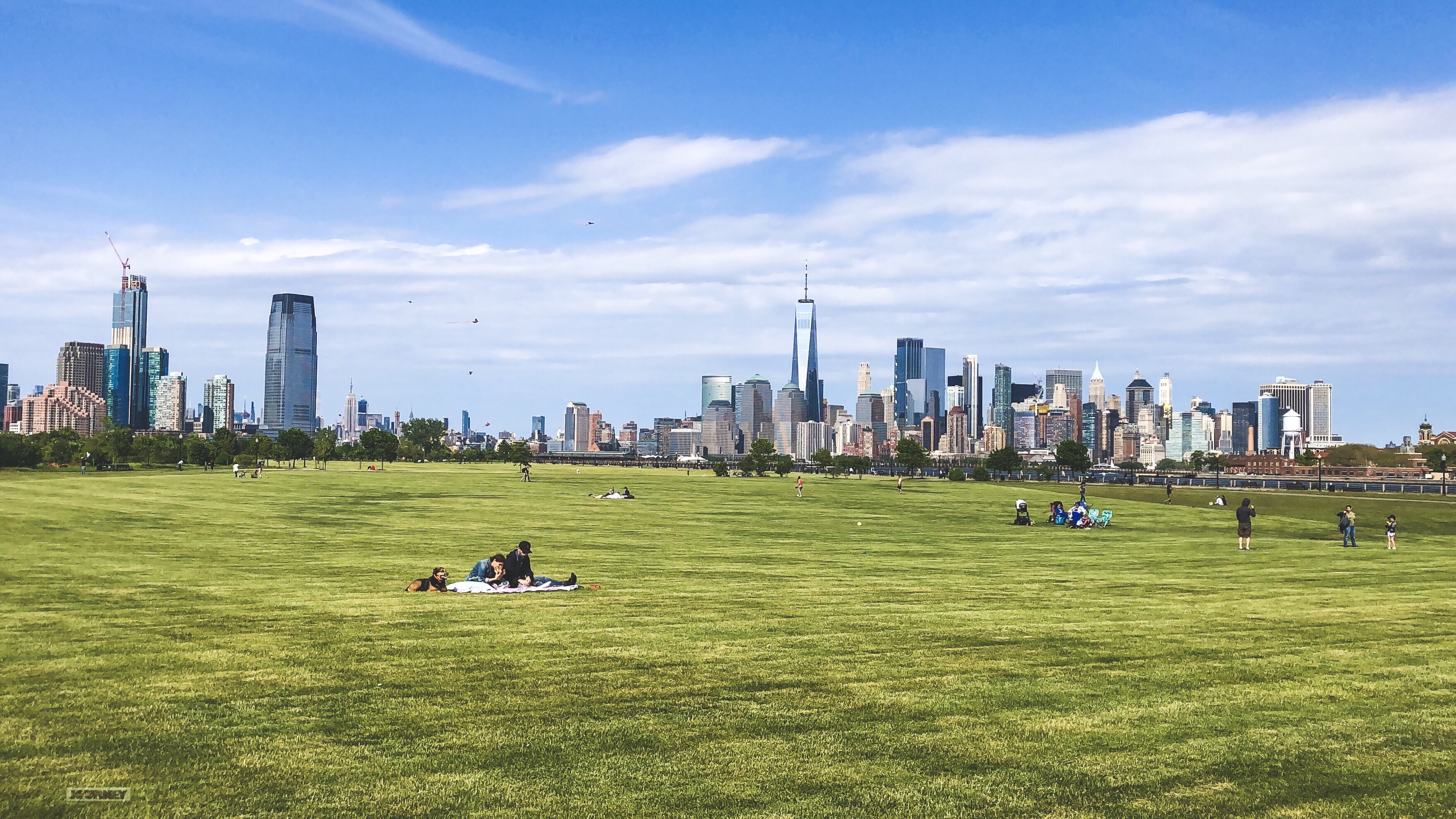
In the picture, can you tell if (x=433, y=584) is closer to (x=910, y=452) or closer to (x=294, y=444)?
(x=910, y=452)

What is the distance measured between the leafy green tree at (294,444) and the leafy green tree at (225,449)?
6603mm

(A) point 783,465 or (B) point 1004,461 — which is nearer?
(A) point 783,465

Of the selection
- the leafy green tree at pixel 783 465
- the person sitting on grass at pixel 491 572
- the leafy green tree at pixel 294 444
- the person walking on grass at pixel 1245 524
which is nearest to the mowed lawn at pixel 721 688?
the person sitting on grass at pixel 491 572

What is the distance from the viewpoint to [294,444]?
6230 inches

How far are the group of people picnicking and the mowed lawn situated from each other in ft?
1.91

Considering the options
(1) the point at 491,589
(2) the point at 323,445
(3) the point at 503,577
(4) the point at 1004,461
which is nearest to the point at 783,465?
(4) the point at 1004,461

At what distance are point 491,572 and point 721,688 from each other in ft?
34.8

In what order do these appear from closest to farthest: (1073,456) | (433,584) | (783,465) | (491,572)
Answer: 1. (433,584)
2. (491,572)
3. (783,465)
4. (1073,456)

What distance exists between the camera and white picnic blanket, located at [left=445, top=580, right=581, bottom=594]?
845 inches

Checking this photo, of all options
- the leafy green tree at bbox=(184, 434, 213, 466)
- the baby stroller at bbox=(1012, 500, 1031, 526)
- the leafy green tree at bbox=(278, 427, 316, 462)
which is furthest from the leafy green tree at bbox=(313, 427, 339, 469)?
the baby stroller at bbox=(1012, 500, 1031, 526)

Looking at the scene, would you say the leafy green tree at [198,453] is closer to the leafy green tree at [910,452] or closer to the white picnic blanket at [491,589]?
the leafy green tree at [910,452]

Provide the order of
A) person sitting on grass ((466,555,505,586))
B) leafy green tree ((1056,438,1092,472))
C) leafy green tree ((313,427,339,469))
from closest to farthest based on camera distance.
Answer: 1. person sitting on grass ((466,555,505,586))
2. leafy green tree ((313,427,339,469))
3. leafy green tree ((1056,438,1092,472))

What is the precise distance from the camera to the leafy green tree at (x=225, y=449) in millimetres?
148750

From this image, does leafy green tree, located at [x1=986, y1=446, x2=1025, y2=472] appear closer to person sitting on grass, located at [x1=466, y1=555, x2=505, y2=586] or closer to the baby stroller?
the baby stroller
